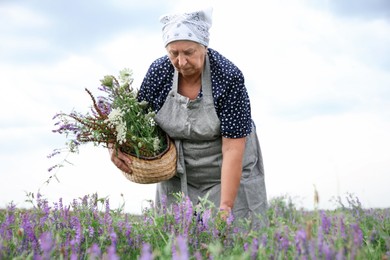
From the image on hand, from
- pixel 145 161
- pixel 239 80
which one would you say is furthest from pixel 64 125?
pixel 239 80

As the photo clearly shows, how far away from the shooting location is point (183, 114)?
3.87 m

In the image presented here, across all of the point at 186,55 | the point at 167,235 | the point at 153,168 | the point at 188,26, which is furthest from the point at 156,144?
the point at 167,235

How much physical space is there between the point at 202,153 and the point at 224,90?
52 centimetres

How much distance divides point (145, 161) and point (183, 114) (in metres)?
0.46

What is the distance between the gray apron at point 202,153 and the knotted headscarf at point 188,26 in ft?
1.02

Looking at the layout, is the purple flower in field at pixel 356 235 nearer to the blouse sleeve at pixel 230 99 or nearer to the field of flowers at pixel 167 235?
the field of flowers at pixel 167 235

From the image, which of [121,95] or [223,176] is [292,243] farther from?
[121,95]

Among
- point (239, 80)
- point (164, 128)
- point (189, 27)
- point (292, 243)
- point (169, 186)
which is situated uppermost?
point (189, 27)

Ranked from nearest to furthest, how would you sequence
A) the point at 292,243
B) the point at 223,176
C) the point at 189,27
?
the point at 292,243 < the point at 189,27 < the point at 223,176

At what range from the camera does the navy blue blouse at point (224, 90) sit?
378 cm

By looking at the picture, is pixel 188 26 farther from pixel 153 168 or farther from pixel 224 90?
pixel 153 168

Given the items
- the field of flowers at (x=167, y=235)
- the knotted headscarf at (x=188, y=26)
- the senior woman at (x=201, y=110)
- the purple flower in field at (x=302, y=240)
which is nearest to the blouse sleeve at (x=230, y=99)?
the senior woman at (x=201, y=110)

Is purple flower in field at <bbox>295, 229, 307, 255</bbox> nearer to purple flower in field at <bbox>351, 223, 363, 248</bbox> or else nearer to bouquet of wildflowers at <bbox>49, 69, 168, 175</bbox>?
purple flower in field at <bbox>351, 223, 363, 248</bbox>

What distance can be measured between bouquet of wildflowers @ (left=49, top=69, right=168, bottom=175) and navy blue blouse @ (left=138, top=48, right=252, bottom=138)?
151 mm
